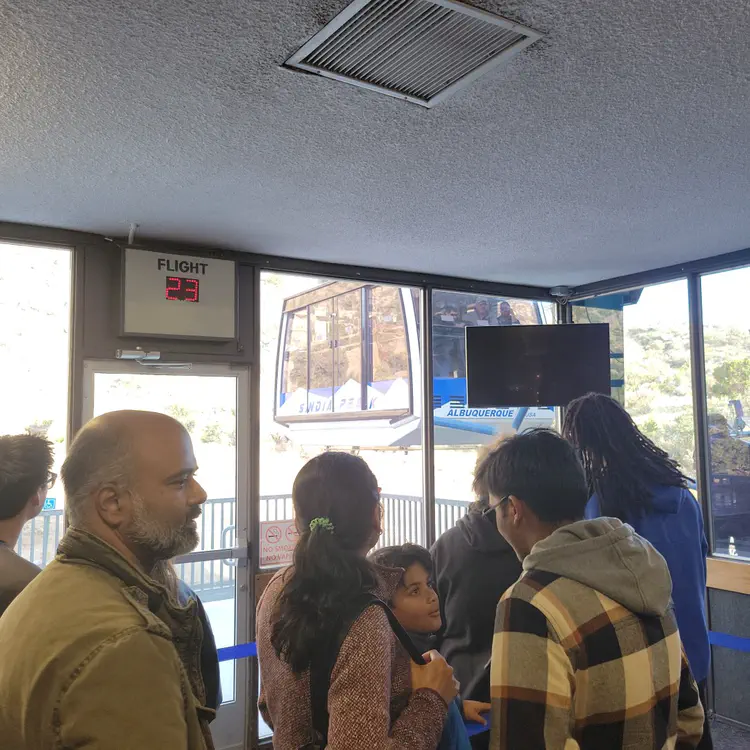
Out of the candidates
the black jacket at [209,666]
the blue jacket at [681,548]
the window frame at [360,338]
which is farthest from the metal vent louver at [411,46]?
the window frame at [360,338]

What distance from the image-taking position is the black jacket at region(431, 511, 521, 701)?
1969 mm

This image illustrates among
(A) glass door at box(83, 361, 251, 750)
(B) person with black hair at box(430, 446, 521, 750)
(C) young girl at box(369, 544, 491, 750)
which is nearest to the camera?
(C) young girl at box(369, 544, 491, 750)

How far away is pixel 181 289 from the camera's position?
3.57m

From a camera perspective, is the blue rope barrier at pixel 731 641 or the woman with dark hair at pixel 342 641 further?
the blue rope barrier at pixel 731 641

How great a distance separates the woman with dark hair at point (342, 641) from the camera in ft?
3.99

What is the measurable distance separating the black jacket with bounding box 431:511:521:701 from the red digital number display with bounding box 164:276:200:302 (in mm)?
2158

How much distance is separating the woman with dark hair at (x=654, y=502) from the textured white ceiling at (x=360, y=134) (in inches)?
39.6

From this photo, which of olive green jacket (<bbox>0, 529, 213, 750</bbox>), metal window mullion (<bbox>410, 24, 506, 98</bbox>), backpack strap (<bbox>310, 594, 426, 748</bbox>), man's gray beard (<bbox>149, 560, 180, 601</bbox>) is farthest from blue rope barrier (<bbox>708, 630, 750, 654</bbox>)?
olive green jacket (<bbox>0, 529, 213, 750</bbox>)

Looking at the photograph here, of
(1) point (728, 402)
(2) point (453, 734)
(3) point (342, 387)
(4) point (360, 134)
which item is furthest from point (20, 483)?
(3) point (342, 387)

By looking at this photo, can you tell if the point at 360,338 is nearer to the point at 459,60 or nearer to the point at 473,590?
the point at 473,590

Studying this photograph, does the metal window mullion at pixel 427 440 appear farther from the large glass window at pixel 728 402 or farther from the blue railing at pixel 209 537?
the large glass window at pixel 728 402

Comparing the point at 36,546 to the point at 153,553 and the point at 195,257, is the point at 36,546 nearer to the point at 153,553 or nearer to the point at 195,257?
the point at 195,257

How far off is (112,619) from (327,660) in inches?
18.7

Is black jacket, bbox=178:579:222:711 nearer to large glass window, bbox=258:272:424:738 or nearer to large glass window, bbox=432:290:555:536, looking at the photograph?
large glass window, bbox=258:272:424:738
